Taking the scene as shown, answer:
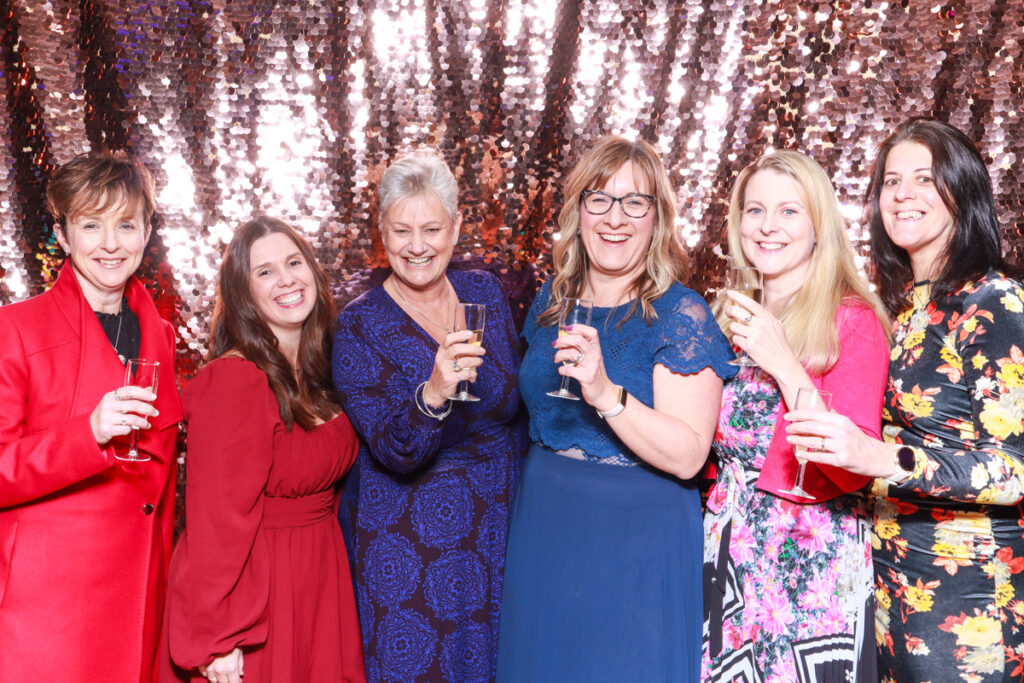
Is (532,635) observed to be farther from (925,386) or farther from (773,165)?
(773,165)

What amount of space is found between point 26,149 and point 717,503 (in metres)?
2.45

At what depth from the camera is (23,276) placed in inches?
108

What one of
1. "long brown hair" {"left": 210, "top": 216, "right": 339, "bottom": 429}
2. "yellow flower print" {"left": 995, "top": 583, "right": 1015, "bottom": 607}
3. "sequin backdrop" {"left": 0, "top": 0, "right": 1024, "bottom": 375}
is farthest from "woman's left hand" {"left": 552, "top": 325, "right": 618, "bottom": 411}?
"sequin backdrop" {"left": 0, "top": 0, "right": 1024, "bottom": 375}

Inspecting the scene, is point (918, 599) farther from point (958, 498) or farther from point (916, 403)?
point (916, 403)

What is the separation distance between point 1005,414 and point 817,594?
0.56 m

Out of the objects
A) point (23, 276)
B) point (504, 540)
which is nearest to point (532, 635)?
point (504, 540)

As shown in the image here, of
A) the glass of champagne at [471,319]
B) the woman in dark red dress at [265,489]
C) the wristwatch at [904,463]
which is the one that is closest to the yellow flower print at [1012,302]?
the wristwatch at [904,463]

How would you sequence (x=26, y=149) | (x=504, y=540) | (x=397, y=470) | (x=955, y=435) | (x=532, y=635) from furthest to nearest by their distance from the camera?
(x=26, y=149)
(x=504, y=540)
(x=397, y=470)
(x=532, y=635)
(x=955, y=435)

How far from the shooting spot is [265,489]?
2037 millimetres

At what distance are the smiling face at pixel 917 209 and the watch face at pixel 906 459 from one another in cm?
51

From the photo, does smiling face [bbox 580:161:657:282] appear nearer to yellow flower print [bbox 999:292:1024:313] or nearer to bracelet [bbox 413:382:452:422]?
bracelet [bbox 413:382:452:422]

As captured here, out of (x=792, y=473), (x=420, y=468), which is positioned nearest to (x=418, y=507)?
(x=420, y=468)

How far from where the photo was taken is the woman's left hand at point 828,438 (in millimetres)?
1577

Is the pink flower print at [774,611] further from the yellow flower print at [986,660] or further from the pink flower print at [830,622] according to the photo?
the yellow flower print at [986,660]
